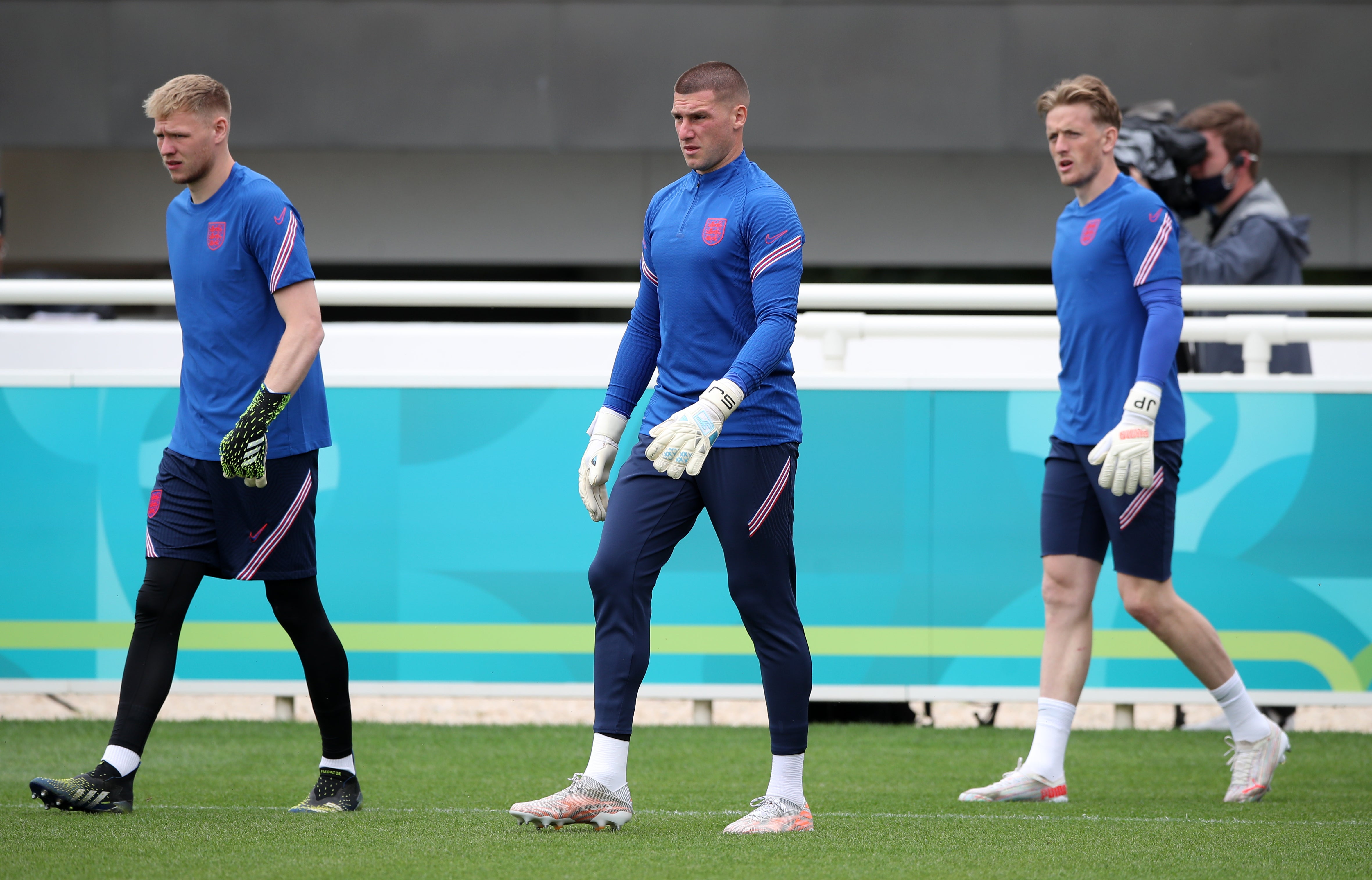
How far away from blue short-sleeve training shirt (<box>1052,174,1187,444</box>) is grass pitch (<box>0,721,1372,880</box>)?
1.17 metres

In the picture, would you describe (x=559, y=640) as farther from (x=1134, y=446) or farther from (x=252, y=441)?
(x=1134, y=446)

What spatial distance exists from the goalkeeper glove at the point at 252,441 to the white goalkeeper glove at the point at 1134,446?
2257mm

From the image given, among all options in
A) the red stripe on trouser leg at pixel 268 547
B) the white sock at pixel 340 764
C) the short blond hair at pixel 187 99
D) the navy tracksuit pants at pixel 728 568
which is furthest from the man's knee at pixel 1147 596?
the short blond hair at pixel 187 99

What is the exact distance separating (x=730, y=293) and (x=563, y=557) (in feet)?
8.18

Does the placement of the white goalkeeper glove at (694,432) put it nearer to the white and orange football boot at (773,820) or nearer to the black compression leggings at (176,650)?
the white and orange football boot at (773,820)

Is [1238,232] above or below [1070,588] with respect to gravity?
above

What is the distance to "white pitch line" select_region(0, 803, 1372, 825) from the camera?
4.25 meters

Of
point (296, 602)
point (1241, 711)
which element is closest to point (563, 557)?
point (296, 602)

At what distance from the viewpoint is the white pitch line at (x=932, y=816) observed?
14.0 feet

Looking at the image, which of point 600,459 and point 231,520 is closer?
point 600,459

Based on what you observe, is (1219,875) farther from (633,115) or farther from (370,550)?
(633,115)

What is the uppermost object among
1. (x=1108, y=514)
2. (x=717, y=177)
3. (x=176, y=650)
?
(x=717, y=177)

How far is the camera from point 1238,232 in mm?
6527

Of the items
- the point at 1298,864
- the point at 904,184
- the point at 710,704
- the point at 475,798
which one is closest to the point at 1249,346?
the point at 710,704
